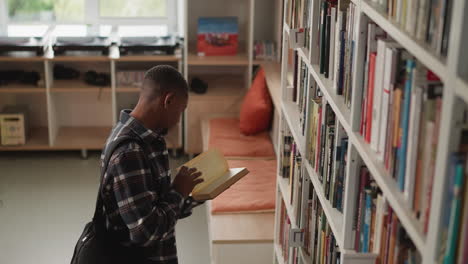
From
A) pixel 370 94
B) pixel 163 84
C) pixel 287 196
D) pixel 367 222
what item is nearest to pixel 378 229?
pixel 367 222

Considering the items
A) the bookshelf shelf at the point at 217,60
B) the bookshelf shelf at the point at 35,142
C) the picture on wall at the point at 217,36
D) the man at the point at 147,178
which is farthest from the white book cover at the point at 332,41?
the bookshelf shelf at the point at 35,142

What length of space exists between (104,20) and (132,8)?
25cm

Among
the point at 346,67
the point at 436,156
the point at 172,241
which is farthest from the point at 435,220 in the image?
the point at 172,241

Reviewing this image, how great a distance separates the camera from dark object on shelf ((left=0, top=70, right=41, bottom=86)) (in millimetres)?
5406

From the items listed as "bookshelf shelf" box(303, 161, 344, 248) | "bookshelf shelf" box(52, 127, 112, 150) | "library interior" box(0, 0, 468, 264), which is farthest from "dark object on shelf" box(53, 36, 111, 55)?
"bookshelf shelf" box(303, 161, 344, 248)

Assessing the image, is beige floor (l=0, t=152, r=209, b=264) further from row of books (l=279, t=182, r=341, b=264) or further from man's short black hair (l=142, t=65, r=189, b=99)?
man's short black hair (l=142, t=65, r=189, b=99)

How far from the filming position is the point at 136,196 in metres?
2.24

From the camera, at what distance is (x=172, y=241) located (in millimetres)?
2557

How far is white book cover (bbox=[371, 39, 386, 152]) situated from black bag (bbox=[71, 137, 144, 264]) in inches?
32.2

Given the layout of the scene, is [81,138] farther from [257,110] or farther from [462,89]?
[462,89]

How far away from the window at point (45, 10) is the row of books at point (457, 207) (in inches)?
192

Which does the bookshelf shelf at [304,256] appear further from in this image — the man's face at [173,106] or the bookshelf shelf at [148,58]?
the bookshelf shelf at [148,58]

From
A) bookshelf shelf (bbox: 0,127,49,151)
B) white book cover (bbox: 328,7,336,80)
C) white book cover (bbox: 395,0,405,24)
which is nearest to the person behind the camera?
white book cover (bbox: 395,0,405,24)

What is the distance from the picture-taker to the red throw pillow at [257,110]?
16.0ft
